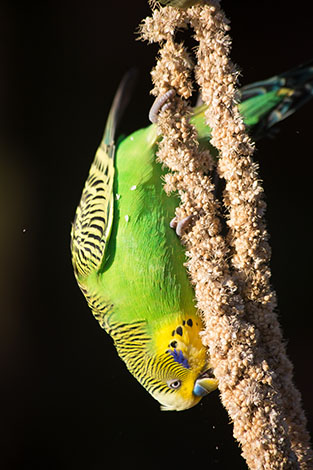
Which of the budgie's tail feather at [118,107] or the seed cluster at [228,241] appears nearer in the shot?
the seed cluster at [228,241]

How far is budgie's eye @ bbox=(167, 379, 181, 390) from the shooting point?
1.92m

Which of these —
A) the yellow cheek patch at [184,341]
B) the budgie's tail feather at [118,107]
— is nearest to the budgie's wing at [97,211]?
the budgie's tail feather at [118,107]

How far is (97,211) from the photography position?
6.88 ft

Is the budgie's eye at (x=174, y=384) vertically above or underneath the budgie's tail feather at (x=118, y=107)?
underneath

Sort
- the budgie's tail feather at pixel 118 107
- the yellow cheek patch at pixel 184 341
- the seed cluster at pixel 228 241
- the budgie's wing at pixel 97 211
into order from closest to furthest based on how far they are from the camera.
Result: the seed cluster at pixel 228 241, the yellow cheek patch at pixel 184 341, the budgie's wing at pixel 97 211, the budgie's tail feather at pixel 118 107

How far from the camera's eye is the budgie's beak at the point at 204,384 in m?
1.89

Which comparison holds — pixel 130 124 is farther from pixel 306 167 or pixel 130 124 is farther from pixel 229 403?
pixel 229 403

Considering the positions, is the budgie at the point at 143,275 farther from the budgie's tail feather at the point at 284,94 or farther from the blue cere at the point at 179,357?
the budgie's tail feather at the point at 284,94

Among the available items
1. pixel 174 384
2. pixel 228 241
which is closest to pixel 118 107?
pixel 228 241

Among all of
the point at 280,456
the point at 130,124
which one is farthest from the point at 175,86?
the point at 130,124

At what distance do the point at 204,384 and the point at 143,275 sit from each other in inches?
17.9

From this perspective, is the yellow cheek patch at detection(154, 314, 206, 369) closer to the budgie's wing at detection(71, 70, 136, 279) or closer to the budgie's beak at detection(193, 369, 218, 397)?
the budgie's beak at detection(193, 369, 218, 397)

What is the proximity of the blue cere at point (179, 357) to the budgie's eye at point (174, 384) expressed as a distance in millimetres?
77

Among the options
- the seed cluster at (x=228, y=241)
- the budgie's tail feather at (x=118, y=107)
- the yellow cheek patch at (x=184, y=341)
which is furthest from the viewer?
the budgie's tail feather at (x=118, y=107)
